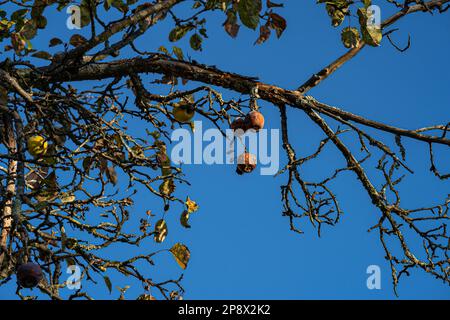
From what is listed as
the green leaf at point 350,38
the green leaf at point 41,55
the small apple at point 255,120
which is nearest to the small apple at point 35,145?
the green leaf at point 41,55

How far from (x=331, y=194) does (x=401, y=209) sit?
38 centimetres

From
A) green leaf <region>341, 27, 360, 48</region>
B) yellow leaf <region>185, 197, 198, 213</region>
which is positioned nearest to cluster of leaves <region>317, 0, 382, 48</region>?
green leaf <region>341, 27, 360, 48</region>

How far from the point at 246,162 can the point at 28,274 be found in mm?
1198

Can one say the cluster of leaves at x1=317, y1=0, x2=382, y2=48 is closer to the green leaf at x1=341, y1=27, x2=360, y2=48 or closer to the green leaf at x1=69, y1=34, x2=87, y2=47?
the green leaf at x1=341, y1=27, x2=360, y2=48

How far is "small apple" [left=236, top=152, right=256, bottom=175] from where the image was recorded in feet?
10.5

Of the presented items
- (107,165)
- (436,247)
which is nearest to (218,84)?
(107,165)

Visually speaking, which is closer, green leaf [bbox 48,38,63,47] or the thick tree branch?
the thick tree branch

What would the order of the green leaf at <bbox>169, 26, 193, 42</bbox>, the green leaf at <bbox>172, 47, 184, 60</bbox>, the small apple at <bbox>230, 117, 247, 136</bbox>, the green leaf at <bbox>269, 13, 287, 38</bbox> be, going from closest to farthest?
1. the small apple at <bbox>230, 117, 247, 136</bbox>
2. the green leaf at <bbox>172, 47, 184, 60</bbox>
3. the green leaf at <bbox>269, 13, 287, 38</bbox>
4. the green leaf at <bbox>169, 26, 193, 42</bbox>

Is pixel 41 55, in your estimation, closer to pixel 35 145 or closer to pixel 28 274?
pixel 35 145

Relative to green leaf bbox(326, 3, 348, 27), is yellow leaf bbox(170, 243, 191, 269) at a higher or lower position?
lower

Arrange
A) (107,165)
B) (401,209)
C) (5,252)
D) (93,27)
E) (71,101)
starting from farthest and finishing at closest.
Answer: (107,165)
(401,209)
(71,101)
(93,27)
(5,252)

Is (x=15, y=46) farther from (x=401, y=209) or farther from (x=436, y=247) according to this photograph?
(x=436, y=247)

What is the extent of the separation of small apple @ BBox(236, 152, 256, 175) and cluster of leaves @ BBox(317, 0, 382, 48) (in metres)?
0.81

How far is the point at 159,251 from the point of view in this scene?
351 cm
